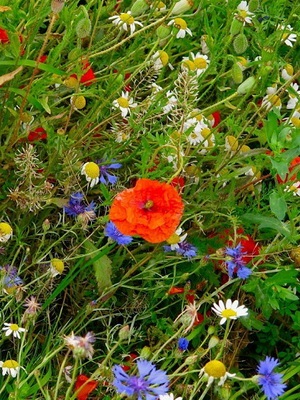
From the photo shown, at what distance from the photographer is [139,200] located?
4.76ft

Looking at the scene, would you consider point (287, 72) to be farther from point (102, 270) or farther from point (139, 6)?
point (102, 270)

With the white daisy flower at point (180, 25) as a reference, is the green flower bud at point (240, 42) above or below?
above

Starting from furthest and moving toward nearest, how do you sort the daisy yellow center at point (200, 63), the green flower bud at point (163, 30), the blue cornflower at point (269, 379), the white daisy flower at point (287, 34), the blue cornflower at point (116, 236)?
the daisy yellow center at point (200, 63) → the white daisy flower at point (287, 34) → the green flower bud at point (163, 30) → the blue cornflower at point (116, 236) → the blue cornflower at point (269, 379)

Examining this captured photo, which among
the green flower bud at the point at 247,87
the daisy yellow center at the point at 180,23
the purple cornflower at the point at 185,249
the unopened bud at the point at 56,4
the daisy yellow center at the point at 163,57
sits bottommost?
the purple cornflower at the point at 185,249

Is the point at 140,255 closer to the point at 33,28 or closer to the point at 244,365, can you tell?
the point at 244,365

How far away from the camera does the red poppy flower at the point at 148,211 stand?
1.41 metres

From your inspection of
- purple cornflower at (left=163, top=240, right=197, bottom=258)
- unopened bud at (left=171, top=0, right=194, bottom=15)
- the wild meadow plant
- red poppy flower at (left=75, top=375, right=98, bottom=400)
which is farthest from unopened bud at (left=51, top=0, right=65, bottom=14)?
red poppy flower at (left=75, top=375, right=98, bottom=400)

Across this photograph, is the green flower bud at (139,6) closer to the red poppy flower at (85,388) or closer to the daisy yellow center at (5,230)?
A: the daisy yellow center at (5,230)

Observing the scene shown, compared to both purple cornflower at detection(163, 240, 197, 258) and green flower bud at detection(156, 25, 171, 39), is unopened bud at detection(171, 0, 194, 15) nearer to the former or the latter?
green flower bud at detection(156, 25, 171, 39)

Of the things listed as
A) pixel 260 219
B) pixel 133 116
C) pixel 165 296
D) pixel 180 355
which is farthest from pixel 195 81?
pixel 180 355

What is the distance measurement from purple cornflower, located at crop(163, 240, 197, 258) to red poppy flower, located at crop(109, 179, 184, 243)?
22cm

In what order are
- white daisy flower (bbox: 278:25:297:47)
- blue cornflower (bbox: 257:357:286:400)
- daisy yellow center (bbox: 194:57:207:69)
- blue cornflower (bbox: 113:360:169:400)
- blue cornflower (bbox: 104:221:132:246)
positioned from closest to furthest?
blue cornflower (bbox: 113:360:169:400) < blue cornflower (bbox: 257:357:286:400) < blue cornflower (bbox: 104:221:132:246) < white daisy flower (bbox: 278:25:297:47) < daisy yellow center (bbox: 194:57:207:69)

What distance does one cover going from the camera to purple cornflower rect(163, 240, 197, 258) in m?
1.67

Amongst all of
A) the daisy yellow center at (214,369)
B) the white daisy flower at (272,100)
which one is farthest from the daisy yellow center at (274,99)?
the daisy yellow center at (214,369)
